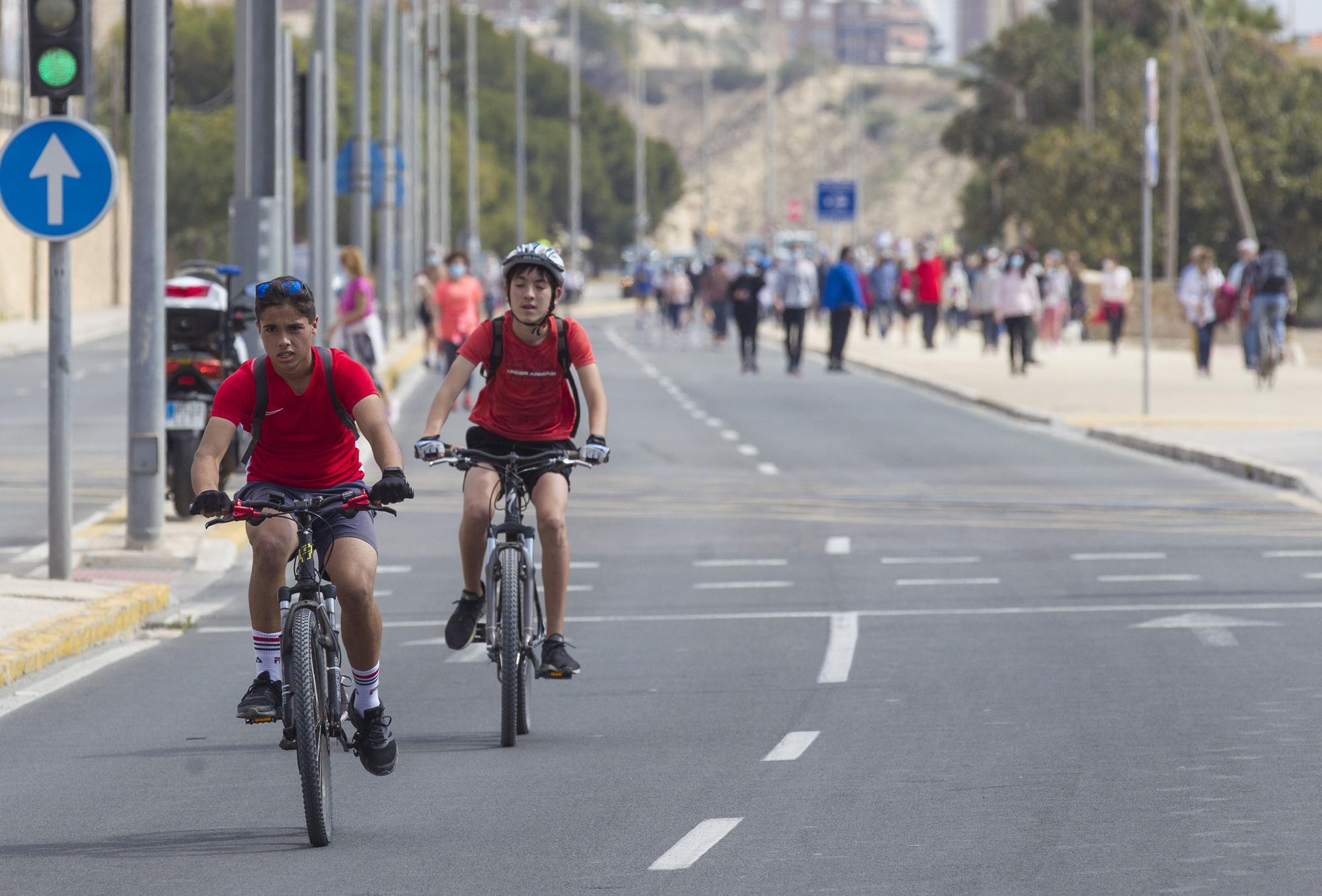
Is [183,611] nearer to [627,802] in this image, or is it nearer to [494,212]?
[627,802]

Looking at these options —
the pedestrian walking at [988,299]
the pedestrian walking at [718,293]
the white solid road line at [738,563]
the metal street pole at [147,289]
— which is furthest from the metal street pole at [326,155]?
the pedestrian walking at [718,293]

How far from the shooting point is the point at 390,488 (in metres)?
7.79

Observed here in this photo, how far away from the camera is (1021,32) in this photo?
281 ft

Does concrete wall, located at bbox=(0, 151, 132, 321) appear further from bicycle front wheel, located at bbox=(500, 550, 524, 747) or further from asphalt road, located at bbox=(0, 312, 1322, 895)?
bicycle front wheel, located at bbox=(500, 550, 524, 747)

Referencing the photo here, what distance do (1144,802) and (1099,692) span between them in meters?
2.46

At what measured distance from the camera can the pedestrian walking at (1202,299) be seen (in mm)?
35156

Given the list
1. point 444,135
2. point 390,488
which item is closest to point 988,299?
point 444,135

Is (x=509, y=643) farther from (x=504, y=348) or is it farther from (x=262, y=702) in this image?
(x=262, y=702)

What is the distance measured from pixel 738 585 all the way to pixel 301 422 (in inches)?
270

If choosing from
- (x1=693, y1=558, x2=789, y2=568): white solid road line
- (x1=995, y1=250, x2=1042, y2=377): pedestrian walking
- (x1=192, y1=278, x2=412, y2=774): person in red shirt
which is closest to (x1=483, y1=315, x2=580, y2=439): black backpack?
(x1=192, y1=278, x2=412, y2=774): person in red shirt

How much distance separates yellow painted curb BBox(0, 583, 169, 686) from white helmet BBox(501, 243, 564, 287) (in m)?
2.92

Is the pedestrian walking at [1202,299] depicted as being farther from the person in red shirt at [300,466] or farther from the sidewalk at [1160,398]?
the person in red shirt at [300,466]

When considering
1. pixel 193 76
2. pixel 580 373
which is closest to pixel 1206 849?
pixel 580 373

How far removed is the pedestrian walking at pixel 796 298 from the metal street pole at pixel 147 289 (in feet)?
78.1
